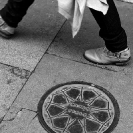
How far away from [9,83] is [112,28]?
106 cm

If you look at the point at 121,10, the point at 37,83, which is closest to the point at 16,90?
the point at 37,83

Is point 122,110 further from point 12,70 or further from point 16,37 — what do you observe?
point 16,37

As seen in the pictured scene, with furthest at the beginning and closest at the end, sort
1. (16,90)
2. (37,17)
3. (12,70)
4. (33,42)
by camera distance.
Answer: (37,17)
(33,42)
(12,70)
(16,90)

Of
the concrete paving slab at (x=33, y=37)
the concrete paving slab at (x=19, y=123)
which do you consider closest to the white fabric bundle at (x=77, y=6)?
the concrete paving slab at (x=33, y=37)

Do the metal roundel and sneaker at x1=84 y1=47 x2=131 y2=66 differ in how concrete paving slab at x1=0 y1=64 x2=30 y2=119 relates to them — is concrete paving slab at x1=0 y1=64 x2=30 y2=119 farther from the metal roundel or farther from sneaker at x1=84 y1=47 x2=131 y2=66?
sneaker at x1=84 y1=47 x2=131 y2=66

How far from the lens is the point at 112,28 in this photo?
3.02 metres

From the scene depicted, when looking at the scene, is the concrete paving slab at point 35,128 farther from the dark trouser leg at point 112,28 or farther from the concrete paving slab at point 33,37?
the dark trouser leg at point 112,28

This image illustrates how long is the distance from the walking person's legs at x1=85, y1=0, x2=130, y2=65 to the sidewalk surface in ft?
0.26

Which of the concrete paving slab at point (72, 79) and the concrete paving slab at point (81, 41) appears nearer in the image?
the concrete paving slab at point (72, 79)

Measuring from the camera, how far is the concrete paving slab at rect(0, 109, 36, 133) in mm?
2684

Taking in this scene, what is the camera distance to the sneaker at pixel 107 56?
10.6ft

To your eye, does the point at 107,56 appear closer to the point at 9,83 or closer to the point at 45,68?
the point at 45,68

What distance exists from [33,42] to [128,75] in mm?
1063

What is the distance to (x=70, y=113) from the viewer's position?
2812 millimetres
